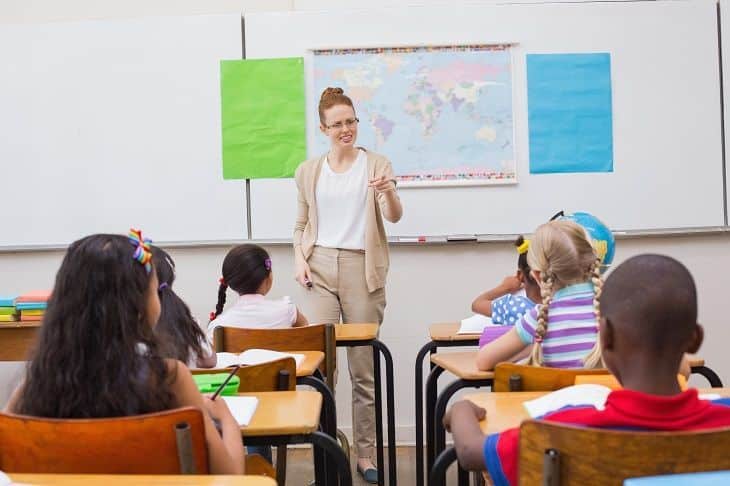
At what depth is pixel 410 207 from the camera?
4.51 m

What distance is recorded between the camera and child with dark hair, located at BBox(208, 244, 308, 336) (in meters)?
3.22

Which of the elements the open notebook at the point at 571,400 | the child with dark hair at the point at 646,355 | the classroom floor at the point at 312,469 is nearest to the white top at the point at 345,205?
the classroom floor at the point at 312,469

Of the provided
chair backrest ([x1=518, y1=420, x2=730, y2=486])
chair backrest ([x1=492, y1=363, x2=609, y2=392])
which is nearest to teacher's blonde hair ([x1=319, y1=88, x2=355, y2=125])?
chair backrest ([x1=492, y1=363, x2=609, y2=392])

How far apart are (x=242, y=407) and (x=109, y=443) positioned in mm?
504

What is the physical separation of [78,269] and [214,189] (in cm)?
297

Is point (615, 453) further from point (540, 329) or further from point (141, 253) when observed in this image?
point (540, 329)

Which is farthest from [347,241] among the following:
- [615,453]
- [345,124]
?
[615,453]

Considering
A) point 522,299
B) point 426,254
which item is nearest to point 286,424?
point 522,299

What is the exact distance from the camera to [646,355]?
1.40 metres

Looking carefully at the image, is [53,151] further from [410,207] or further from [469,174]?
[469,174]

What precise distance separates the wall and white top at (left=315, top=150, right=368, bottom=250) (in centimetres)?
64

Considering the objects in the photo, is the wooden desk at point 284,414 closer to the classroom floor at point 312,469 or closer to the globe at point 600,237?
the classroom floor at point 312,469

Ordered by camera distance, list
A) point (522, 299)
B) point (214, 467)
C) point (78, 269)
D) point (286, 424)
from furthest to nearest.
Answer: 1. point (522, 299)
2. point (286, 424)
3. point (78, 269)
4. point (214, 467)

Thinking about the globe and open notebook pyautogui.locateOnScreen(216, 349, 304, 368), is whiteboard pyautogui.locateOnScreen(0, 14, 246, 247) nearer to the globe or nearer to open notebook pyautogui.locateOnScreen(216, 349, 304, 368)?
the globe
